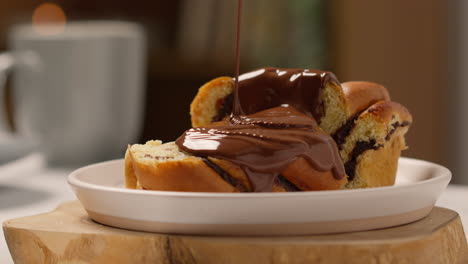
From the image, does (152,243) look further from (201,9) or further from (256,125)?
(201,9)

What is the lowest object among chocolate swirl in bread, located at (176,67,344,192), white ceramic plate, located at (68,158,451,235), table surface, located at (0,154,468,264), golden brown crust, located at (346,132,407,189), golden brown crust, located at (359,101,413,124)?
table surface, located at (0,154,468,264)

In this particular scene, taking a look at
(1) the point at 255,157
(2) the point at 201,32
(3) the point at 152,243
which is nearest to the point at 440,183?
(1) the point at 255,157

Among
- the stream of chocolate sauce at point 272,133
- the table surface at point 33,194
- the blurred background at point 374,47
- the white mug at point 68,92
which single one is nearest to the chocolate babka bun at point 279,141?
the stream of chocolate sauce at point 272,133

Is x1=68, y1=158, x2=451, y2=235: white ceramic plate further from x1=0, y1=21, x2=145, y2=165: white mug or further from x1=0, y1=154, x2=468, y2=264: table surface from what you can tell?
x1=0, y1=21, x2=145, y2=165: white mug

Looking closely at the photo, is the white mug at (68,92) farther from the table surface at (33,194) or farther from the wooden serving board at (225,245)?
the wooden serving board at (225,245)

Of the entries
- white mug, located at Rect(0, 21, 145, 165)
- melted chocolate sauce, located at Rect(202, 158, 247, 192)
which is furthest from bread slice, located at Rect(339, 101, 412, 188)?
white mug, located at Rect(0, 21, 145, 165)

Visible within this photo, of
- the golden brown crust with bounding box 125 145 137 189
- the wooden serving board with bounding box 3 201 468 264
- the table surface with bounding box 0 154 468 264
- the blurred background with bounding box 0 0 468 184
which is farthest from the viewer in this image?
the blurred background with bounding box 0 0 468 184
